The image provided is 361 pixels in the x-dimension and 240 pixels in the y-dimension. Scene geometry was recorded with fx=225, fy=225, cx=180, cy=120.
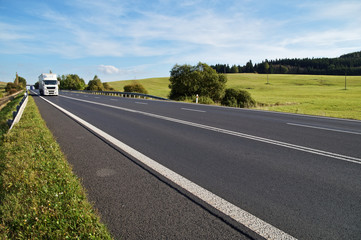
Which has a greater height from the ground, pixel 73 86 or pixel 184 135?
pixel 73 86

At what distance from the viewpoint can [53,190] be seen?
2.91 metres

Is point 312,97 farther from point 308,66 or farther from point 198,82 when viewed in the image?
point 308,66

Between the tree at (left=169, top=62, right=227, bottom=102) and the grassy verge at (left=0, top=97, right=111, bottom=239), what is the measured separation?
1308 inches

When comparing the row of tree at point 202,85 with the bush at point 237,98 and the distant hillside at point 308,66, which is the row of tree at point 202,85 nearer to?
the bush at point 237,98

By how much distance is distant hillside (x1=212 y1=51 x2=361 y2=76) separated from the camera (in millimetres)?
122250

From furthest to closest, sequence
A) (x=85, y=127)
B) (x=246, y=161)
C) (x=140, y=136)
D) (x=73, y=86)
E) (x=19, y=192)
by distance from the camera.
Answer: (x=73, y=86), (x=85, y=127), (x=140, y=136), (x=246, y=161), (x=19, y=192)

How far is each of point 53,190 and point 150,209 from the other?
132 cm

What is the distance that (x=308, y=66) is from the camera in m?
136

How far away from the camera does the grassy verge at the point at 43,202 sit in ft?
7.15

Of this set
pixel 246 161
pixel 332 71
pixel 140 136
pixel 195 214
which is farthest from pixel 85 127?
pixel 332 71

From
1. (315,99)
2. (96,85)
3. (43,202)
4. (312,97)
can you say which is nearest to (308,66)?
(312,97)

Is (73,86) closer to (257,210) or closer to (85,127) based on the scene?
(85,127)

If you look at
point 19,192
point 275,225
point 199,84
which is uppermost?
point 199,84

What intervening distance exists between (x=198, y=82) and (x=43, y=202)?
35.8 metres
